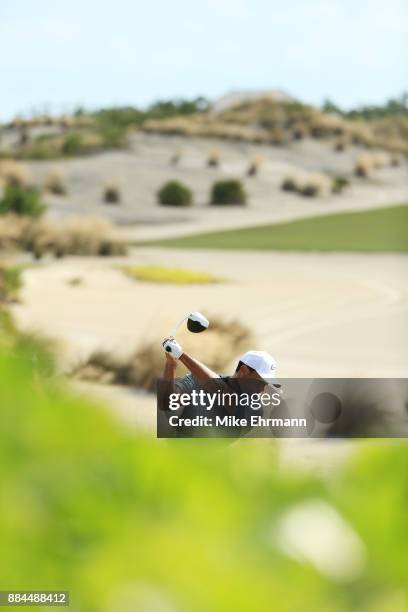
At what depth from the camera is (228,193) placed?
35.9m

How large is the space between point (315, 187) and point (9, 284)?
84.9 ft

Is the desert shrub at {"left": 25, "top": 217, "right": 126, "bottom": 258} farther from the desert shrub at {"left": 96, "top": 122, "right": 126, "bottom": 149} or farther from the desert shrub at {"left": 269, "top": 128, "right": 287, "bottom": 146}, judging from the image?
the desert shrub at {"left": 269, "top": 128, "right": 287, "bottom": 146}

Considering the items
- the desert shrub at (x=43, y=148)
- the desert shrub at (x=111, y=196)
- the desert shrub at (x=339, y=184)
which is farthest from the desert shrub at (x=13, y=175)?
the desert shrub at (x=339, y=184)

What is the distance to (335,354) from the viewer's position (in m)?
12.6

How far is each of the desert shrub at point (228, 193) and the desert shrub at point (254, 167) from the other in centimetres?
530

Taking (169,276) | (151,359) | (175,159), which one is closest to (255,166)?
(175,159)

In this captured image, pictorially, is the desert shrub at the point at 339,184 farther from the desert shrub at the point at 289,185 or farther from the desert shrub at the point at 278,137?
the desert shrub at the point at 278,137

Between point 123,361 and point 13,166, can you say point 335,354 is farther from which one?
point 13,166

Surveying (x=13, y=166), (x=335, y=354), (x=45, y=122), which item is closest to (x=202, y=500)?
(x=335, y=354)

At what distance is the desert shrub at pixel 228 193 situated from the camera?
35.7m

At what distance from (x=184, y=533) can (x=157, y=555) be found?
0.03m

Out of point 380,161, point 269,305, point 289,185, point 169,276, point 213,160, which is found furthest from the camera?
point 380,161

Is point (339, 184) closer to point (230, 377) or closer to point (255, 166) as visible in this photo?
point (255, 166)

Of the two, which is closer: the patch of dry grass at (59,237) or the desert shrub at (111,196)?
the patch of dry grass at (59,237)
